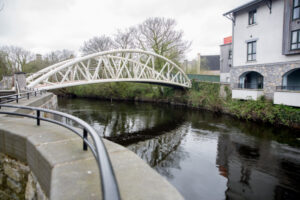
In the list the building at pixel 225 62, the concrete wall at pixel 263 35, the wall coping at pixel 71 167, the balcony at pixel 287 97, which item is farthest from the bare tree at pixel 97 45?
the wall coping at pixel 71 167

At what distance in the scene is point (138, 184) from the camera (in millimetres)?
1890

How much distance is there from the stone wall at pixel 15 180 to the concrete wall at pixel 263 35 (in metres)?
17.2

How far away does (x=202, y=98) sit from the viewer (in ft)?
72.9

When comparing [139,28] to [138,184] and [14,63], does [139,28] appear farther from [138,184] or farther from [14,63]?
[138,184]

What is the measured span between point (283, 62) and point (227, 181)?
491 inches

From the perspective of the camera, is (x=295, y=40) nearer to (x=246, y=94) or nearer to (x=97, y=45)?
(x=246, y=94)

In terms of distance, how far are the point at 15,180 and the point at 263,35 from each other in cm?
1896

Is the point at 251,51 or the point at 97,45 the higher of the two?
the point at 97,45

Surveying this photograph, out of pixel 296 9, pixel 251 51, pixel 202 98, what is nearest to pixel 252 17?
pixel 251 51

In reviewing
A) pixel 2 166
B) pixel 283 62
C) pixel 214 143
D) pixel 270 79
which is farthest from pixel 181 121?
pixel 2 166

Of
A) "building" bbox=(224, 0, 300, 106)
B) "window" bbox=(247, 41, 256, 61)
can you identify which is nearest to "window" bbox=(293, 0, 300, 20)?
"building" bbox=(224, 0, 300, 106)

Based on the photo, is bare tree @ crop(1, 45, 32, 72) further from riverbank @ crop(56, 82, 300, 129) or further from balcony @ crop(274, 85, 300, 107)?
balcony @ crop(274, 85, 300, 107)

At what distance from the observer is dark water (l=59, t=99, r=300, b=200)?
6102 mm

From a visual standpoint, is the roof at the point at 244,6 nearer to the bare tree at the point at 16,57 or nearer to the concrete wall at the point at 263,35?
the concrete wall at the point at 263,35
